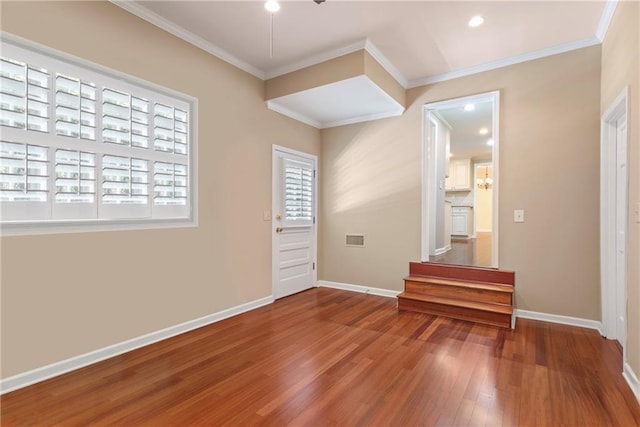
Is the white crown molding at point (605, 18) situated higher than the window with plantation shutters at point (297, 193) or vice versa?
the white crown molding at point (605, 18)

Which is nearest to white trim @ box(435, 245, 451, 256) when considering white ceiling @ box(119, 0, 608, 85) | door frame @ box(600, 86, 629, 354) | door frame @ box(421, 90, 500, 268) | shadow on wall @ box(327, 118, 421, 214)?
door frame @ box(421, 90, 500, 268)

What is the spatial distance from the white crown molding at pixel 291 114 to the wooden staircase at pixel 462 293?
275 centimetres

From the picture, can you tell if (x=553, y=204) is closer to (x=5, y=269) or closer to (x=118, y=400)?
(x=118, y=400)

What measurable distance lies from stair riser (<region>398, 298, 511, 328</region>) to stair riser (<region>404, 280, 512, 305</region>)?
0.19m

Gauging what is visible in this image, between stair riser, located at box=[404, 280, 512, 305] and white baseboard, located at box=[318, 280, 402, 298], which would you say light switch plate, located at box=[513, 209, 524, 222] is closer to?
stair riser, located at box=[404, 280, 512, 305]

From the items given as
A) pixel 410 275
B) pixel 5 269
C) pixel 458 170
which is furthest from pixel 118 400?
pixel 458 170

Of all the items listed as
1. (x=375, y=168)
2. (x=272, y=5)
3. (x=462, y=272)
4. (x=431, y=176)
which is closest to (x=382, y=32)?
(x=272, y=5)

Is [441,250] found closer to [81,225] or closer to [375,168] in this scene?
[375,168]

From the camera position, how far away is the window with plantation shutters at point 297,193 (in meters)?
4.28

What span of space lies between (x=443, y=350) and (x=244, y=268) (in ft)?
7.70

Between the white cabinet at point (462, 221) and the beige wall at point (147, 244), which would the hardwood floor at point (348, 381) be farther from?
the white cabinet at point (462, 221)

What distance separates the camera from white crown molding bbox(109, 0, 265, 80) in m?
2.56

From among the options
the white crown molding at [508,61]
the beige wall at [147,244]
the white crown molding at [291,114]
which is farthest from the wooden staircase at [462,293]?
the white crown molding at [291,114]

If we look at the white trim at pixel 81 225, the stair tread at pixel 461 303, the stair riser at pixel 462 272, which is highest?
the white trim at pixel 81 225
